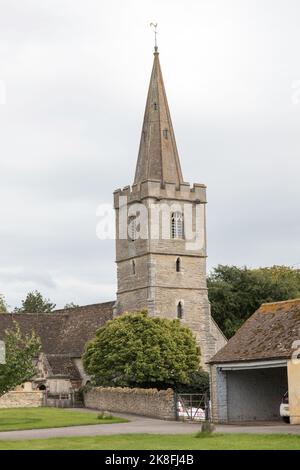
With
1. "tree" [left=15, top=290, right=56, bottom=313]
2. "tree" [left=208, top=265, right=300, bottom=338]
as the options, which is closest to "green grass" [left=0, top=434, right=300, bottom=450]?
"tree" [left=208, top=265, right=300, bottom=338]

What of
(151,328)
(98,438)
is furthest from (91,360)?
(98,438)

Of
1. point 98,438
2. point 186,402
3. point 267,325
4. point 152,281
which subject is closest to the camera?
point 98,438

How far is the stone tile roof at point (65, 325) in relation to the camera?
71.6 m

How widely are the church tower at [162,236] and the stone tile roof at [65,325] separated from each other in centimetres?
355

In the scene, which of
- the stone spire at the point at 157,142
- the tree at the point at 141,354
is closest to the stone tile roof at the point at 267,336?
the tree at the point at 141,354

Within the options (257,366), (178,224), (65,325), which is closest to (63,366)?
(65,325)

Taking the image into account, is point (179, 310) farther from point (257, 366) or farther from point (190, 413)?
point (257, 366)

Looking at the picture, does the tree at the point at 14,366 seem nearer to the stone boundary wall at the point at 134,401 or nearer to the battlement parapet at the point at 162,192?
the stone boundary wall at the point at 134,401

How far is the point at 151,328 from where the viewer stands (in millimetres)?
55656

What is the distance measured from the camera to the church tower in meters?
67.4

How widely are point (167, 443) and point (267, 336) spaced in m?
13.8

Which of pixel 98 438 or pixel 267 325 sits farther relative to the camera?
pixel 267 325
